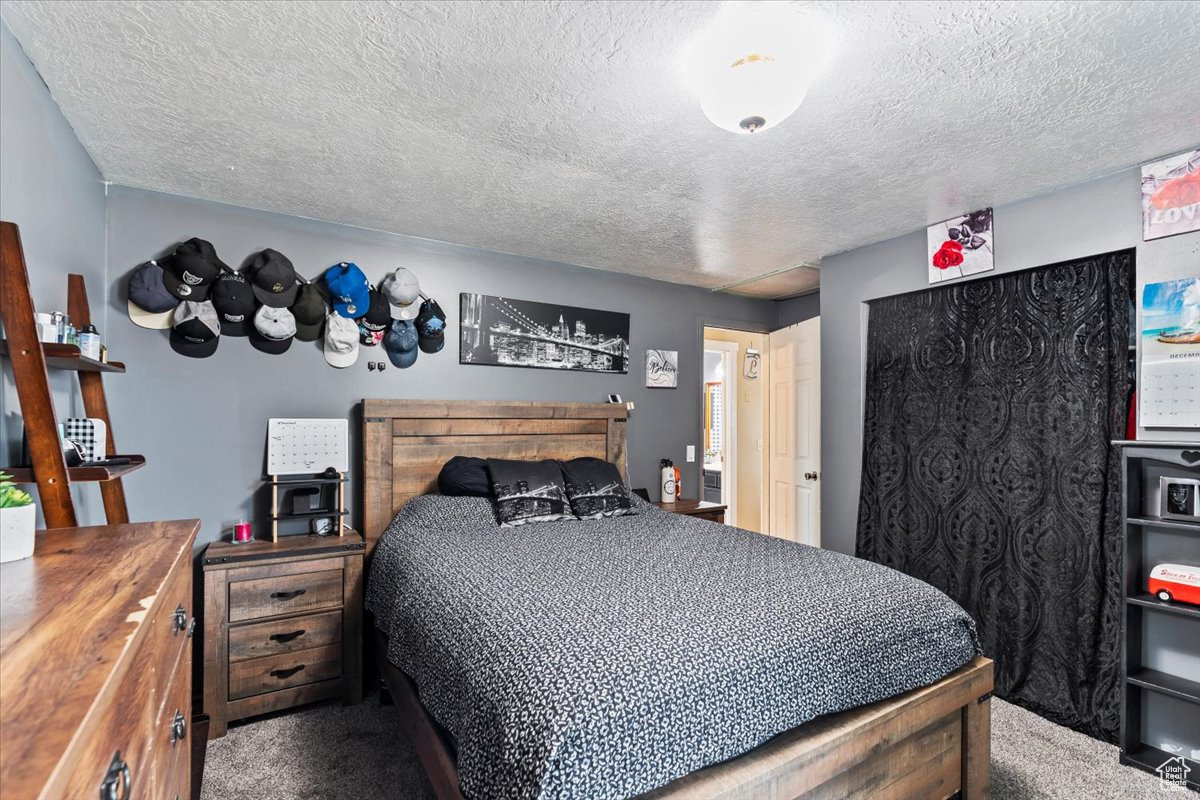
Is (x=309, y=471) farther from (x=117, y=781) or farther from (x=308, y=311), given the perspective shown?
(x=117, y=781)

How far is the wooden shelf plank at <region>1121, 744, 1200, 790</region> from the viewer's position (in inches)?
86.9

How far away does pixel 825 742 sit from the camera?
5.09 ft

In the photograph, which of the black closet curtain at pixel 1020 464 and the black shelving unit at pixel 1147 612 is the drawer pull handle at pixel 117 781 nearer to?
the black shelving unit at pixel 1147 612

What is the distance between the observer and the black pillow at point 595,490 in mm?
3197

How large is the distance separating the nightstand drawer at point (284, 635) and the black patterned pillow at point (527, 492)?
3.03 feet

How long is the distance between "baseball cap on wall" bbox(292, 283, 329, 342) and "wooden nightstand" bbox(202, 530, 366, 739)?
3.51 feet

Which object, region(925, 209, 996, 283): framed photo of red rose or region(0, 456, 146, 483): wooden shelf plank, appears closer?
region(0, 456, 146, 483): wooden shelf plank

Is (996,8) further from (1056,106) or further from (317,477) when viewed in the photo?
(317,477)

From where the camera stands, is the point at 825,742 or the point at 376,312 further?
the point at 376,312

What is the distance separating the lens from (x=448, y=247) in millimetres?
3523

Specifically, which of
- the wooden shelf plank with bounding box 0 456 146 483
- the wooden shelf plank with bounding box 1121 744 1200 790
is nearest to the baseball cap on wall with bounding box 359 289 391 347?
the wooden shelf plank with bounding box 0 456 146 483

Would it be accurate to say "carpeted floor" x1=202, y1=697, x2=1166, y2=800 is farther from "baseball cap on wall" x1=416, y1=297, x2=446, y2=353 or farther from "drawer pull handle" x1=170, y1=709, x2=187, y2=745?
"baseball cap on wall" x1=416, y1=297, x2=446, y2=353

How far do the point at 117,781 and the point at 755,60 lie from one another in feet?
6.44

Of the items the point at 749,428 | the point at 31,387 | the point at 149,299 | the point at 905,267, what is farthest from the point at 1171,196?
the point at 149,299
